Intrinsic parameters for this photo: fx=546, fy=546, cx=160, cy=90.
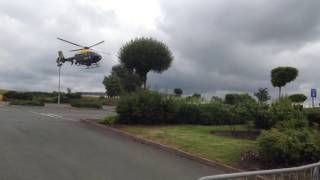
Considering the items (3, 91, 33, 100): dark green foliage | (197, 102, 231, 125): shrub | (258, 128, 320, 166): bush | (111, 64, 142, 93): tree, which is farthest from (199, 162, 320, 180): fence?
(111, 64, 142, 93): tree

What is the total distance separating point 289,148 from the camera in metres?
13.6

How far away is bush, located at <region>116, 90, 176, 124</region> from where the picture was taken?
2331 centimetres

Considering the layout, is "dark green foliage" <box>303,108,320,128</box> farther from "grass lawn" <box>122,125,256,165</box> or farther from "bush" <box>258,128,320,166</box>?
"bush" <box>258,128,320,166</box>

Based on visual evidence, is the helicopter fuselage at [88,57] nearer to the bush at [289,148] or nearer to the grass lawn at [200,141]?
the grass lawn at [200,141]

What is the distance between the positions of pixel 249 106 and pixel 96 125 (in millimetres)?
6765

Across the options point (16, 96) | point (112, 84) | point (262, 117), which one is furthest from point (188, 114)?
point (112, 84)

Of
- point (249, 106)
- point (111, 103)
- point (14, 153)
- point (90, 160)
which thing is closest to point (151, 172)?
point (90, 160)

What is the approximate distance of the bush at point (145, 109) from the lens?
23.3 meters

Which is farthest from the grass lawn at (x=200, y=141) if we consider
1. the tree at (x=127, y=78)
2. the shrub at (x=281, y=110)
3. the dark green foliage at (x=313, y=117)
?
the tree at (x=127, y=78)

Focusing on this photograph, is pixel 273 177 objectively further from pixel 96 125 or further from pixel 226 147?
pixel 96 125

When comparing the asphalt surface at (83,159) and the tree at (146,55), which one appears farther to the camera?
the tree at (146,55)

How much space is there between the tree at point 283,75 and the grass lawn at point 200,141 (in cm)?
969

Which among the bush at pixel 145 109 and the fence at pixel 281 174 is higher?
the bush at pixel 145 109

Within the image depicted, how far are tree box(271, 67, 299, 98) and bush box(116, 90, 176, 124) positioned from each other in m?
10.1
